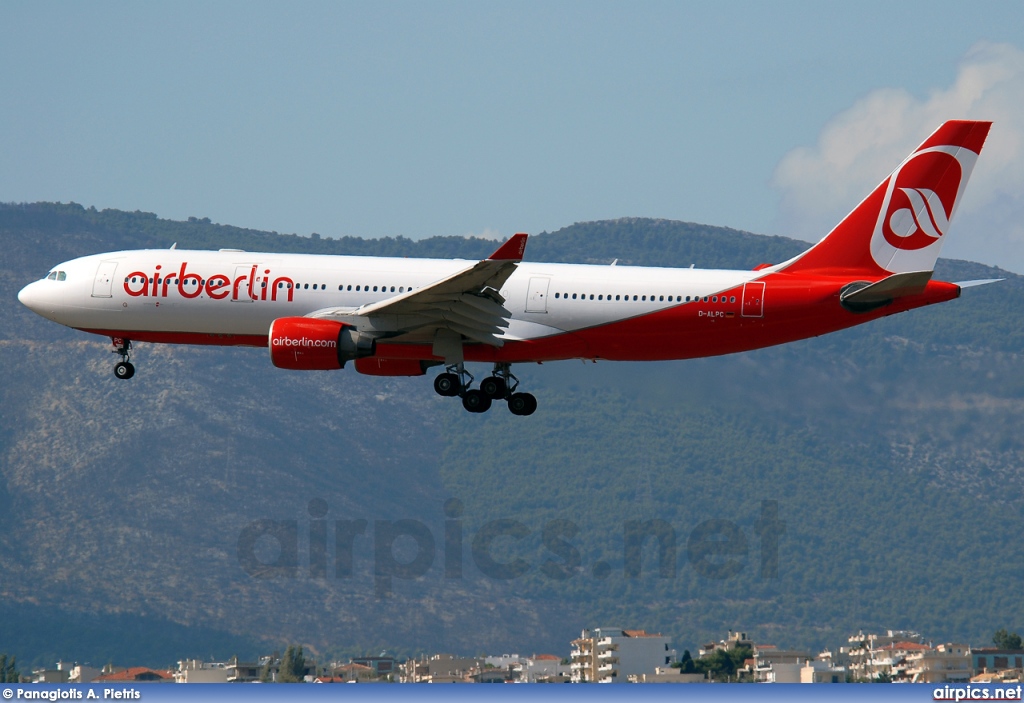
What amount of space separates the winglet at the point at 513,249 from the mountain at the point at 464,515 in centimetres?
7783

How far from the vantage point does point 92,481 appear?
6196 inches

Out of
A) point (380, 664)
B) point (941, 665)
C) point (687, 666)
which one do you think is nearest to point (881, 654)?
point (941, 665)

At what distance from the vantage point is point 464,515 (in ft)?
496

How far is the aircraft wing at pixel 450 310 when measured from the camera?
49.4 m

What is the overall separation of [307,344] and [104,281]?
8554mm

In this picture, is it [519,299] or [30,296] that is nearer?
[519,299]

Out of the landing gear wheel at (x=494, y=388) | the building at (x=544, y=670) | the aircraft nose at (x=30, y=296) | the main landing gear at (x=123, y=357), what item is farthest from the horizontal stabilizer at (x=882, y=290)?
the building at (x=544, y=670)

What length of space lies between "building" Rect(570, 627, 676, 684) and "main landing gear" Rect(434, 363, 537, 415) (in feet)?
217

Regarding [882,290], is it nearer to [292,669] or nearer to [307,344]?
[307,344]

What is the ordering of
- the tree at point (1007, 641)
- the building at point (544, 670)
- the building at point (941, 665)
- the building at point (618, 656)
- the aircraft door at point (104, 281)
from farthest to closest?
the building at point (941, 665)
the building at point (544, 670)
the building at point (618, 656)
the tree at point (1007, 641)
the aircraft door at point (104, 281)

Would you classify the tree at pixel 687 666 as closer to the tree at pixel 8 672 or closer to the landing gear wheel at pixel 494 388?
the tree at pixel 8 672

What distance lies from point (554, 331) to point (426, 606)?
307ft

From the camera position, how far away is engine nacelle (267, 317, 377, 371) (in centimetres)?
5050

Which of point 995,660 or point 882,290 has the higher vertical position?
Answer: point 882,290
